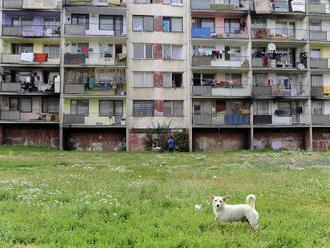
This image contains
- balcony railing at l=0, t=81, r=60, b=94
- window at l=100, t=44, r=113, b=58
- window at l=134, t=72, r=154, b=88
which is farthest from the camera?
window at l=134, t=72, r=154, b=88

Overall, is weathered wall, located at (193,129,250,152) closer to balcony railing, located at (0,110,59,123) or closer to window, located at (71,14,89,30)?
balcony railing, located at (0,110,59,123)

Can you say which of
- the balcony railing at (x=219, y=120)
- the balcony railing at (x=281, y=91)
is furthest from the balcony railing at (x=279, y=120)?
the balcony railing at (x=281, y=91)

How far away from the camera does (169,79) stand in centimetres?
5291

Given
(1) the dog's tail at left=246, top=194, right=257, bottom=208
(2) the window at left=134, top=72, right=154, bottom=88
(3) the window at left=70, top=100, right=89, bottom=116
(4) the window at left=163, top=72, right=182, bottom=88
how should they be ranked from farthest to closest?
(4) the window at left=163, top=72, right=182, bottom=88, (2) the window at left=134, top=72, right=154, bottom=88, (3) the window at left=70, top=100, right=89, bottom=116, (1) the dog's tail at left=246, top=194, right=257, bottom=208

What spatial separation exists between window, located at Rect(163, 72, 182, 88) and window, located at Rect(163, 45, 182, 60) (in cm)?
185

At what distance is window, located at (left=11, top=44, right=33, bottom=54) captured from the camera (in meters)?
51.2

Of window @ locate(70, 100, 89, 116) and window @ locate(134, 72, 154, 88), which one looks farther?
window @ locate(134, 72, 154, 88)

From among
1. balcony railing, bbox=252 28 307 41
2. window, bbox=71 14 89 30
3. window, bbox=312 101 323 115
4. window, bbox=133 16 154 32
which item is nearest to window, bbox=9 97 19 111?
window, bbox=71 14 89 30

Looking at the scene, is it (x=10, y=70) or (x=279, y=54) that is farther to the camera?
(x=279, y=54)

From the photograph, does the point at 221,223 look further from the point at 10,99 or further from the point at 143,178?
the point at 10,99

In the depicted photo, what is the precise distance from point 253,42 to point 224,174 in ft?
110

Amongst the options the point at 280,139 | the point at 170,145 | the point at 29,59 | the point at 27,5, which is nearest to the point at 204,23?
the point at 170,145

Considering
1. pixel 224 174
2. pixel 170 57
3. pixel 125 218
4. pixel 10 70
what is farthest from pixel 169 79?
pixel 125 218

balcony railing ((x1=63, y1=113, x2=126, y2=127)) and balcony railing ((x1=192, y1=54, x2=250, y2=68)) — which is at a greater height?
balcony railing ((x1=192, y1=54, x2=250, y2=68))
